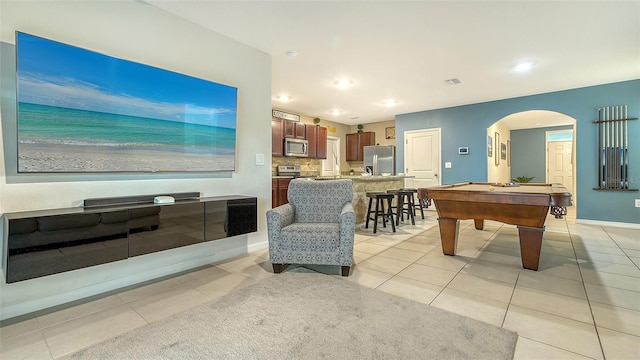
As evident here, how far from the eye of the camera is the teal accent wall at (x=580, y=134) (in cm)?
453

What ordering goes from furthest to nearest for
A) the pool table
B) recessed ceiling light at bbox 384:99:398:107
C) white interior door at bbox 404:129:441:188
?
white interior door at bbox 404:129:441:188
recessed ceiling light at bbox 384:99:398:107
the pool table


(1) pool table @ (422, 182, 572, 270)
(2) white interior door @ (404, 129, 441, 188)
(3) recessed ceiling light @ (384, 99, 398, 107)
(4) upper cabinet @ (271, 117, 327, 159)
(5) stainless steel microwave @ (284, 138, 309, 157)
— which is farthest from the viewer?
(2) white interior door @ (404, 129, 441, 188)

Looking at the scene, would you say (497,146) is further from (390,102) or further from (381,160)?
(390,102)

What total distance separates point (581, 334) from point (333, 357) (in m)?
1.49

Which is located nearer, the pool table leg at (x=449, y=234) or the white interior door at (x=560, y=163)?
the pool table leg at (x=449, y=234)

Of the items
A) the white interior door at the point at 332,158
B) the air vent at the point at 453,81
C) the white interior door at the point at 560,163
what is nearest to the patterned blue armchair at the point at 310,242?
the air vent at the point at 453,81

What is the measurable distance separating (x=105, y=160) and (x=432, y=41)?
3.51 meters

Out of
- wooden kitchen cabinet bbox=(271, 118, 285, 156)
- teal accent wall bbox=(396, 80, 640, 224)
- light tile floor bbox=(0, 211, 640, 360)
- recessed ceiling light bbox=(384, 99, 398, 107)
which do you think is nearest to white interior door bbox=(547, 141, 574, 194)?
teal accent wall bbox=(396, 80, 640, 224)

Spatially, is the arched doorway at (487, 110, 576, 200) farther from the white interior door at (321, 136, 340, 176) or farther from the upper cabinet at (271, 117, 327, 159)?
the upper cabinet at (271, 117, 327, 159)

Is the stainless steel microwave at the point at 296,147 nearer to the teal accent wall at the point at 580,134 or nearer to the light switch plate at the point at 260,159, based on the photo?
the light switch plate at the point at 260,159

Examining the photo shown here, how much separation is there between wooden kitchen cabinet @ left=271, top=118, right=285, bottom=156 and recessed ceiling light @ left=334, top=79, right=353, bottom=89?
1.75 meters

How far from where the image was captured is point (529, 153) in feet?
29.2

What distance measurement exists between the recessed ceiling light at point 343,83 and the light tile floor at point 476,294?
2672 mm

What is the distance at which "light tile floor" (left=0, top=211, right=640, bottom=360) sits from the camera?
1566mm
